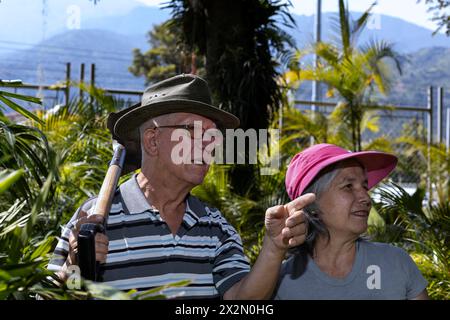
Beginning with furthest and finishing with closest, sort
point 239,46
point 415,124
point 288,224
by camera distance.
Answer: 1. point 415,124
2. point 239,46
3. point 288,224

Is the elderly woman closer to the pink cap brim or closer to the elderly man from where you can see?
the pink cap brim

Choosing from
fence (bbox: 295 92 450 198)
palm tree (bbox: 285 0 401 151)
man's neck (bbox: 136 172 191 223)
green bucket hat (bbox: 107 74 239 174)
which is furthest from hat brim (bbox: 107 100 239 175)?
fence (bbox: 295 92 450 198)

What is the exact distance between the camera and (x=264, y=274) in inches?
80.0

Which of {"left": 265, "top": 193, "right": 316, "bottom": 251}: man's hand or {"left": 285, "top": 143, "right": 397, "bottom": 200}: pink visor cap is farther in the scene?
{"left": 285, "top": 143, "right": 397, "bottom": 200}: pink visor cap

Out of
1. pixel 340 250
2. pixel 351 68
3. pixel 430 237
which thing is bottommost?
pixel 430 237

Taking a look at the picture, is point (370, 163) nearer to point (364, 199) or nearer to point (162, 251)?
point (364, 199)

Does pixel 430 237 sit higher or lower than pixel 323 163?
lower

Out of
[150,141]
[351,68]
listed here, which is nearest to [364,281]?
[150,141]

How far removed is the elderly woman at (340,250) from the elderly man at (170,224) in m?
0.35

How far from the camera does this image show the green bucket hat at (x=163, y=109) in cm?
235

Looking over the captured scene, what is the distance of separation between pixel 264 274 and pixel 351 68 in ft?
23.5

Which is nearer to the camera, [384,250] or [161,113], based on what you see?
[161,113]

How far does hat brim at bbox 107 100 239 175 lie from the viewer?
235 cm

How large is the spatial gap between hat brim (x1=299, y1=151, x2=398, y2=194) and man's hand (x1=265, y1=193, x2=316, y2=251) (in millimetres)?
618
